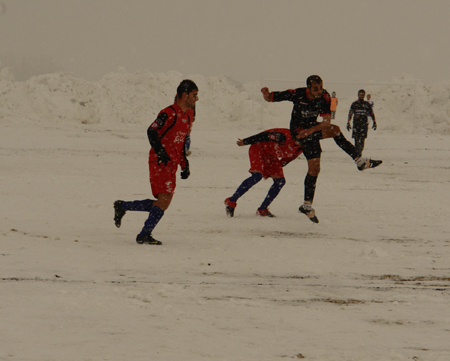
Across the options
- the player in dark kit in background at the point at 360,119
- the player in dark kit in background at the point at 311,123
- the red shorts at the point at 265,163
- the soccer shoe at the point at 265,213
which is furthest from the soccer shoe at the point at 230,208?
the player in dark kit in background at the point at 360,119

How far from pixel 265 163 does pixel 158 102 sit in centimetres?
2396

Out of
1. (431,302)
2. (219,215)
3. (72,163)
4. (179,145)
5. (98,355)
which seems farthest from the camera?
(72,163)

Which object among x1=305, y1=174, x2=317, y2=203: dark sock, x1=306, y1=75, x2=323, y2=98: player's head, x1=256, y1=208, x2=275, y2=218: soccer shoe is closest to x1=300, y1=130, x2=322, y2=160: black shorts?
x1=305, y1=174, x2=317, y2=203: dark sock

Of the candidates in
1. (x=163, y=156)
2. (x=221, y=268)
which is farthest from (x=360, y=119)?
(x=221, y=268)

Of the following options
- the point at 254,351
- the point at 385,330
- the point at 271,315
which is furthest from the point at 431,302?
the point at 254,351

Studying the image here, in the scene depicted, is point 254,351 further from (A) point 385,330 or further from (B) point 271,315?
(A) point 385,330

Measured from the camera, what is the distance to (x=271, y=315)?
4562 millimetres

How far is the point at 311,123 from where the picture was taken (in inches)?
304

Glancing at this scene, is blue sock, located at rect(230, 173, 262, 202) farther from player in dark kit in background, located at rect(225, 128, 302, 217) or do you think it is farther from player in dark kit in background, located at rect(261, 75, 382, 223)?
player in dark kit in background, located at rect(261, 75, 382, 223)

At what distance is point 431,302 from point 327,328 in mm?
1140

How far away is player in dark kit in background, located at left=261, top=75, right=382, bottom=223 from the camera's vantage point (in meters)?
7.59

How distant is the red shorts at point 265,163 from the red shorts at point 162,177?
2069 millimetres

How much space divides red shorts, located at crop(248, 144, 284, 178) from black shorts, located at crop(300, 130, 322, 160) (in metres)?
0.63

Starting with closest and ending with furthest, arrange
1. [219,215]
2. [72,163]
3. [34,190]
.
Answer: [219,215] < [34,190] < [72,163]
